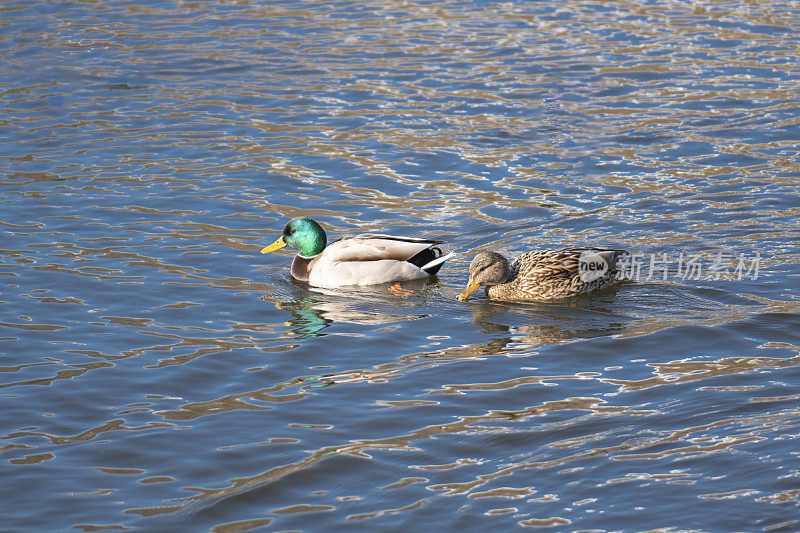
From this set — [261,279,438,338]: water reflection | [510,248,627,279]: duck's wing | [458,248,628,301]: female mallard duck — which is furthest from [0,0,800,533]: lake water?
[510,248,627,279]: duck's wing

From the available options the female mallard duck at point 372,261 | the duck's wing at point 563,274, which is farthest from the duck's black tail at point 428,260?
the duck's wing at point 563,274

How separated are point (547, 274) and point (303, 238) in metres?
2.30

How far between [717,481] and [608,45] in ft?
40.1

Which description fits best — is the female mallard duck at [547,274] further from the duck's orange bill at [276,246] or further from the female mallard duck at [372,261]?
the duck's orange bill at [276,246]

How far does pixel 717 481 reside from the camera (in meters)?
5.27

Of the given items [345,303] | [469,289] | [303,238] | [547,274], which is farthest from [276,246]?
[547,274]

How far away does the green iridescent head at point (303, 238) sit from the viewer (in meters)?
9.73

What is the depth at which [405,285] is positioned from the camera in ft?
30.8

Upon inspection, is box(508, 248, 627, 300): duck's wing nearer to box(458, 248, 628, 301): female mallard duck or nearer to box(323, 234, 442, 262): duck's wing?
box(458, 248, 628, 301): female mallard duck

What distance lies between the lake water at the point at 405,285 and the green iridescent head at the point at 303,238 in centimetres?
35

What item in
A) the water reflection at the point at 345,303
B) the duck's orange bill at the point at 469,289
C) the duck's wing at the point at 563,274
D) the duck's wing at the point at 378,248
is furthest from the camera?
the duck's wing at the point at 378,248

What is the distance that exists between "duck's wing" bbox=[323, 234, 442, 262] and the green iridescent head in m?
0.33

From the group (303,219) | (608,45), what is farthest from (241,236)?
(608,45)

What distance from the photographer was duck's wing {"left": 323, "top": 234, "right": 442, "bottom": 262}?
9.28 meters
